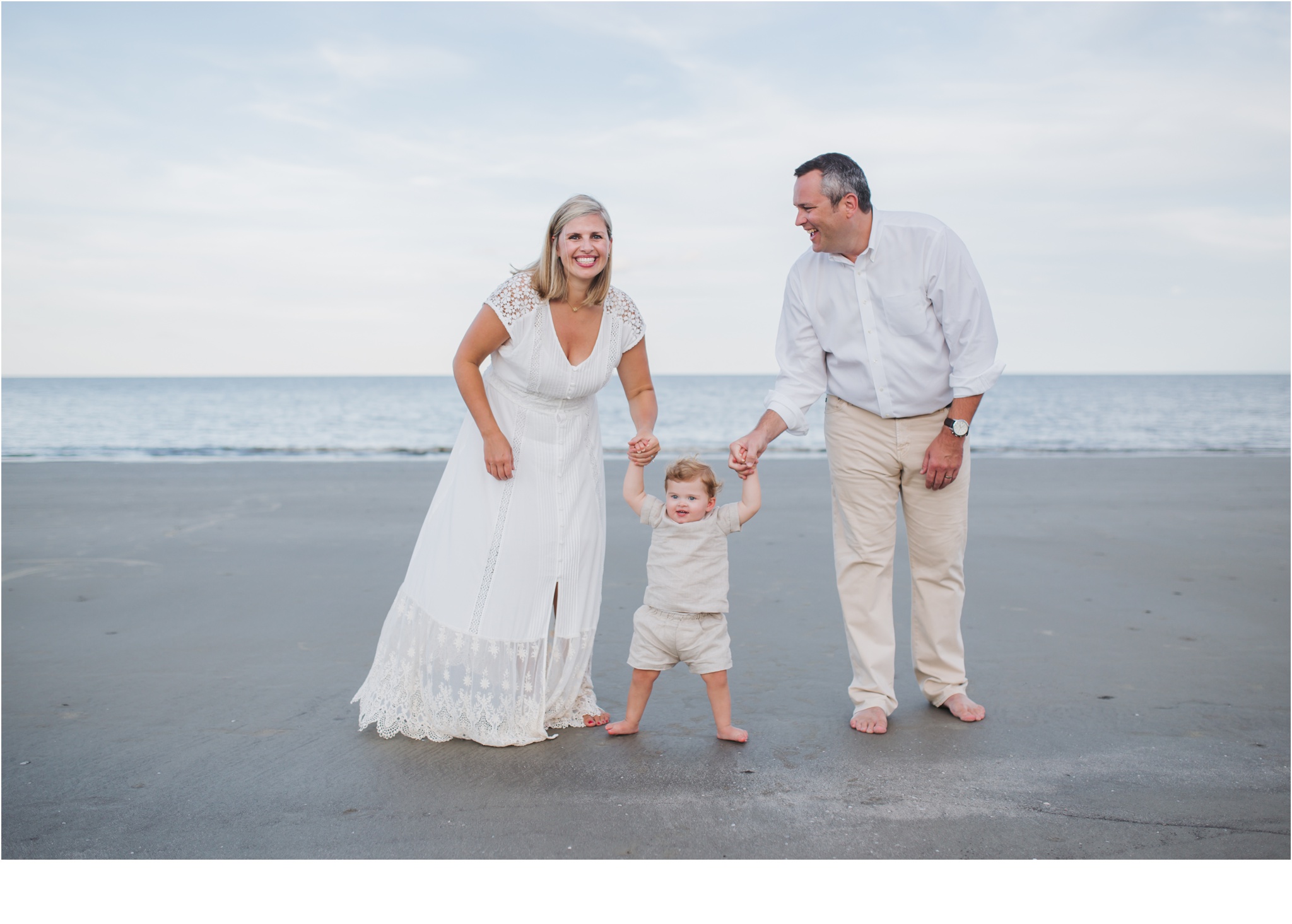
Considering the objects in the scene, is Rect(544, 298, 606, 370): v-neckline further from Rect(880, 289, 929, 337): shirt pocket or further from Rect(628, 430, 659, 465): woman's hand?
Rect(880, 289, 929, 337): shirt pocket

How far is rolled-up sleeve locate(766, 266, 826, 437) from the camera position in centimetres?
337

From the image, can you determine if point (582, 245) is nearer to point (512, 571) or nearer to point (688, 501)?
point (688, 501)

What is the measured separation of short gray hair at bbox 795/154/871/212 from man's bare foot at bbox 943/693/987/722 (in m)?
1.83

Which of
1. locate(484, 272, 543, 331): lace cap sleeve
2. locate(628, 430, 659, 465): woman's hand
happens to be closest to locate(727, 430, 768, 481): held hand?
locate(628, 430, 659, 465): woman's hand

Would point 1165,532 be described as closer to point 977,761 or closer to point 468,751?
point 977,761

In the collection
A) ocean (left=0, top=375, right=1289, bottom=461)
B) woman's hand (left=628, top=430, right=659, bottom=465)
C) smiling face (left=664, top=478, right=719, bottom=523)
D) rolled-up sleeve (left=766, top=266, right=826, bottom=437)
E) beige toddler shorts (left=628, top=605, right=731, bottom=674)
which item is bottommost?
ocean (left=0, top=375, right=1289, bottom=461)

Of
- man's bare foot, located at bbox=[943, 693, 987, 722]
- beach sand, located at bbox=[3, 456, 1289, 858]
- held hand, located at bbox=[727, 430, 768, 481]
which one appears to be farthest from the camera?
man's bare foot, located at bbox=[943, 693, 987, 722]

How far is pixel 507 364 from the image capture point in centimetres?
312

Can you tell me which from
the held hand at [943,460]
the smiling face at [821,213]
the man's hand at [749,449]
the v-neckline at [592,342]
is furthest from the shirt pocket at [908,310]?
the v-neckline at [592,342]

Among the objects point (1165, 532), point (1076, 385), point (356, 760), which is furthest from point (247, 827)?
point (1076, 385)

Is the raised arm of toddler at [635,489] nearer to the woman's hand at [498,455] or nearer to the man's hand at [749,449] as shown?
the man's hand at [749,449]

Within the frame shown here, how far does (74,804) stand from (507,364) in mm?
1847

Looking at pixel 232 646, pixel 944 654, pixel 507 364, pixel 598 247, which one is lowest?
pixel 232 646

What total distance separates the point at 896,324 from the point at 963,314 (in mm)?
227
